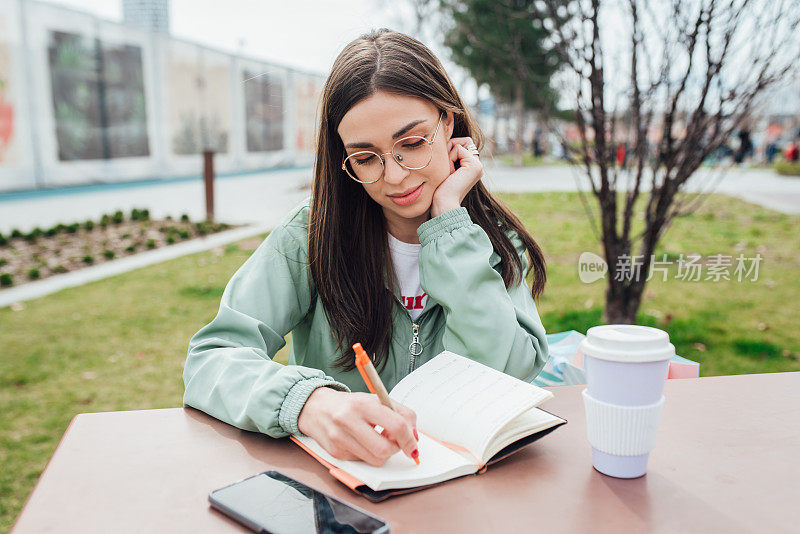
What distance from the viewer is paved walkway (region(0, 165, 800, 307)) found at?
19.3 feet

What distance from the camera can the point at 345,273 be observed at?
5.23 feet

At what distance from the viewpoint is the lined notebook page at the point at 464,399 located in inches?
38.6

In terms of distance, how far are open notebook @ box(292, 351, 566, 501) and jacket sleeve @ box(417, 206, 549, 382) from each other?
0.21m

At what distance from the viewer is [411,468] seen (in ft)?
3.06

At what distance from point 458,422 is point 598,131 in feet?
8.52

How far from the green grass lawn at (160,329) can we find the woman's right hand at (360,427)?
6.31ft

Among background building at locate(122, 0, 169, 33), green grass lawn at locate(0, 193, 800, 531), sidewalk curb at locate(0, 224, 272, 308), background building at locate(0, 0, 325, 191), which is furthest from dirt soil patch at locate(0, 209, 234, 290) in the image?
background building at locate(122, 0, 169, 33)

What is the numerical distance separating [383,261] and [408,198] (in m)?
0.22

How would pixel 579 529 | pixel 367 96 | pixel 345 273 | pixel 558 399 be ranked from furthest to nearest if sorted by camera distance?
pixel 345 273, pixel 367 96, pixel 558 399, pixel 579 529

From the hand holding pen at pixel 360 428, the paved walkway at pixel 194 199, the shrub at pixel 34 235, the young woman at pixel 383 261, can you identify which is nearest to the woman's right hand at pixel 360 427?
the hand holding pen at pixel 360 428

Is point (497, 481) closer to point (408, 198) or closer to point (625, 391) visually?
point (625, 391)

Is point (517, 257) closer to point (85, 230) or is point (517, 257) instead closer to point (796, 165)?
point (85, 230)

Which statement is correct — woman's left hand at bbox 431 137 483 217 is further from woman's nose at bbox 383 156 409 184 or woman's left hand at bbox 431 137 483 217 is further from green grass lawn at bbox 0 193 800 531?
green grass lawn at bbox 0 193 800 531

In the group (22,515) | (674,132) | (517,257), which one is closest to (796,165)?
(674,132)
